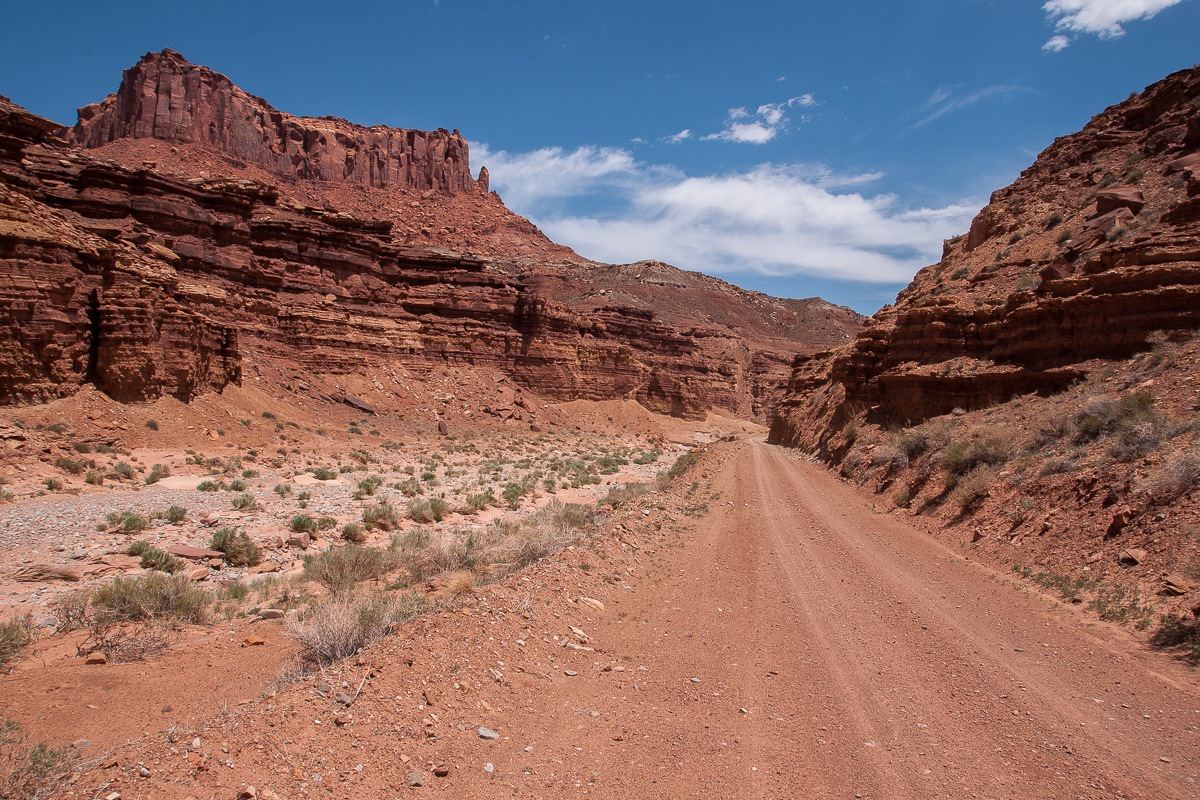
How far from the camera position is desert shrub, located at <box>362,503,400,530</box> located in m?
12.1

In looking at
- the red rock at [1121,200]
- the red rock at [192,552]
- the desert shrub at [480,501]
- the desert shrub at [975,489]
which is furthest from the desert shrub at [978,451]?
the red rock at [192,552]

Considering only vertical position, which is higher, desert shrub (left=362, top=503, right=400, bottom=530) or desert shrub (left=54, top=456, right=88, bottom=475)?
desert shrub (left=54, top=456, right=88, bottom=475)

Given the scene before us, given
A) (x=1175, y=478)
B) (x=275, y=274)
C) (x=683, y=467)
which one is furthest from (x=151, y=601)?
(x=275, y=274)

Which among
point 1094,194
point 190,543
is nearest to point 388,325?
point 190,543

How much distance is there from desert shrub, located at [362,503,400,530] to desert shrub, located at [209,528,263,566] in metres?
2.58

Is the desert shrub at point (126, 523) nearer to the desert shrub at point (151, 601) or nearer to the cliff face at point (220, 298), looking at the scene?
the desert shrub at point (151, 601)

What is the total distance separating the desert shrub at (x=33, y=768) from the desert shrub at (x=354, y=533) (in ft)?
25.1

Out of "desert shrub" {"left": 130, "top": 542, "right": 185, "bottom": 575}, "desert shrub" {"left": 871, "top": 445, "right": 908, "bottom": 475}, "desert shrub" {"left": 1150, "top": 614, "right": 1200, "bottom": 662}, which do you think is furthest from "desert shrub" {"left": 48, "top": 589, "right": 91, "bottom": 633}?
"desert shrub" {"left": 871, "top": 445, "right": 908, "bottom": 475}

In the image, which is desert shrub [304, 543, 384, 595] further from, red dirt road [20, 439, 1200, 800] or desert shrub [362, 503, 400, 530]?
desert shrub [362, 503, 400, 530]

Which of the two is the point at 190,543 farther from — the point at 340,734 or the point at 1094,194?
the point at 1094,194

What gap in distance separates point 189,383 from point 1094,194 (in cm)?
3294

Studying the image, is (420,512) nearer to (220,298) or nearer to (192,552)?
(192,552)

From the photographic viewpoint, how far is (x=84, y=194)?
83.2 ft

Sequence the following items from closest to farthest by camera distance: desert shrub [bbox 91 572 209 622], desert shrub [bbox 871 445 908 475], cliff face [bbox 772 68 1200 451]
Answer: desert shrub [bbox 91 572 209 622]
cliff face [bbox 772 68 1200 451]
desert shrub [bbox 871 445 908 475]
